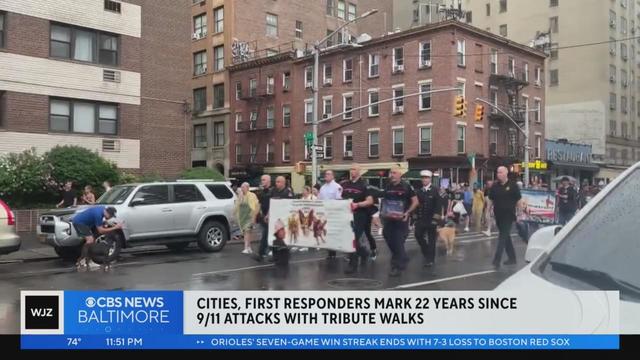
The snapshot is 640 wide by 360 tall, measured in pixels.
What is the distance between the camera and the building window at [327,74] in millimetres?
41156

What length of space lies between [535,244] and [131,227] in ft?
32.2

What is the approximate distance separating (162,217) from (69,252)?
75.8 inches

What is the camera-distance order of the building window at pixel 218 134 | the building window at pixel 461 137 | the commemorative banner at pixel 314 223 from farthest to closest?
1. the building window at pixel 218 134
2. the building window at pixel 461 137
3. the commemorative banner at pixel 314 223

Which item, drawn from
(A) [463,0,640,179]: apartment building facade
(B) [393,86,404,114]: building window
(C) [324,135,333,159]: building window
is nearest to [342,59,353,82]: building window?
(B) [393,86,404,114]: building window

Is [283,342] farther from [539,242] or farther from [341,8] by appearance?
[341,8]

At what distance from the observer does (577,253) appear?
2611mm

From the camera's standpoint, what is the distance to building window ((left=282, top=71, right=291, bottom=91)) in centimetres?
4362

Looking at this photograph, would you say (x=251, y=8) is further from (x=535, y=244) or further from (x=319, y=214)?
(x=535, y=244)

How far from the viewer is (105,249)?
960 cm

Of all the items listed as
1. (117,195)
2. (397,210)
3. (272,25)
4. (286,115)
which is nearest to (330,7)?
(272,25)

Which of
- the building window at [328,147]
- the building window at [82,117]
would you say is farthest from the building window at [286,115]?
the building window at [82,117]

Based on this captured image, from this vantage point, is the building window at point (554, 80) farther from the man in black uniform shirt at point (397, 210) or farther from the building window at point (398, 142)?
the building window at point (398, 142)

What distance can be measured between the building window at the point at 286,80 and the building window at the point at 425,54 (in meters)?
11.5

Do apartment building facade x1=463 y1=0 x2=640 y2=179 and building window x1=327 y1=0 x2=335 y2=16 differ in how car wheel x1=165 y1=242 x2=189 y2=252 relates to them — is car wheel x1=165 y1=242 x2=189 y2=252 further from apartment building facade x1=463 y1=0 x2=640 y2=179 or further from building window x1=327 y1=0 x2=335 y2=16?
building window x1=327 y1=0 x2=335 y2=16
